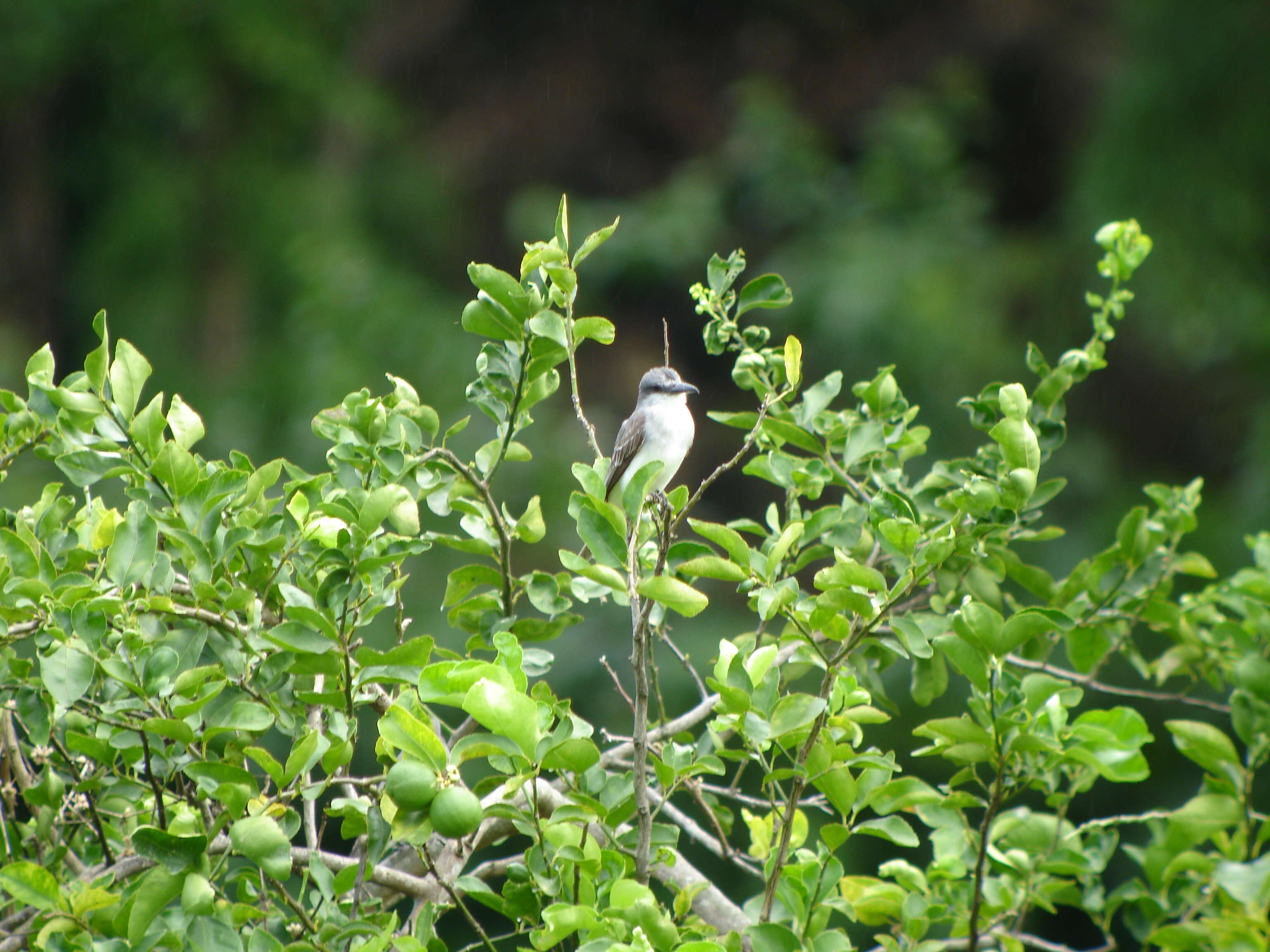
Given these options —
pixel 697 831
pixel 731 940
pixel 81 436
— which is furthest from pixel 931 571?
pixel 81 436

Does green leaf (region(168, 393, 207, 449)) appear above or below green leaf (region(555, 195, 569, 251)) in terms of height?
below

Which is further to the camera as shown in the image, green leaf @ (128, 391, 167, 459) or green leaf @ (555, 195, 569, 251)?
green leaf @ (128, 391, 167, 459)

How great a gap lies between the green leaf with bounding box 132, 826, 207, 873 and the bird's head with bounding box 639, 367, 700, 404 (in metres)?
1.58

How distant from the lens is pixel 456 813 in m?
0.90

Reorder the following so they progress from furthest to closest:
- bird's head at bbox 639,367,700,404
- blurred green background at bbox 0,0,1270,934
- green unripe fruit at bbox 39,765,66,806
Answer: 1. blurred green background at bbox 0,0,1270,934
2. bird's head at bbox 639,367,700,404
3. green unripe fruit at bbox 39,765,66,806

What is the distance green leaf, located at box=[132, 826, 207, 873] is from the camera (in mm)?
954

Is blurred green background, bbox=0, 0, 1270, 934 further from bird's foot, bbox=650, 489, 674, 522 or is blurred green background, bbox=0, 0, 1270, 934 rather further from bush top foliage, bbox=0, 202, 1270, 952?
bird's foot, bbox=650, 489, 674, 522

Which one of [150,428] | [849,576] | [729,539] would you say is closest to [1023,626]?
[849,576]

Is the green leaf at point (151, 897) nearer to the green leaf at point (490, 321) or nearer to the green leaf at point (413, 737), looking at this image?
the green leaf at point (413, 737)

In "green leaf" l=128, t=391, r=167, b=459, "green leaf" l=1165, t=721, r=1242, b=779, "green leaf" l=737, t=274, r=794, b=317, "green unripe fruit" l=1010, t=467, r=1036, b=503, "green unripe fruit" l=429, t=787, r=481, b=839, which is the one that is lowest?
"green unripe fruit" l=429, t=787, r=481, b=839

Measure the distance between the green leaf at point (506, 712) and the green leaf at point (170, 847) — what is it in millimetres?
250

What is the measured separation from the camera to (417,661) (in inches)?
42.8

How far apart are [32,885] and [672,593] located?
0.63 metres

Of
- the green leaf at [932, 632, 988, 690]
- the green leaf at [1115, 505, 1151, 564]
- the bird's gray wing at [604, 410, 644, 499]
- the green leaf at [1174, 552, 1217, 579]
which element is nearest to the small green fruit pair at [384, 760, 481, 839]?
the green leaf at [932, 632, 988, 690]
